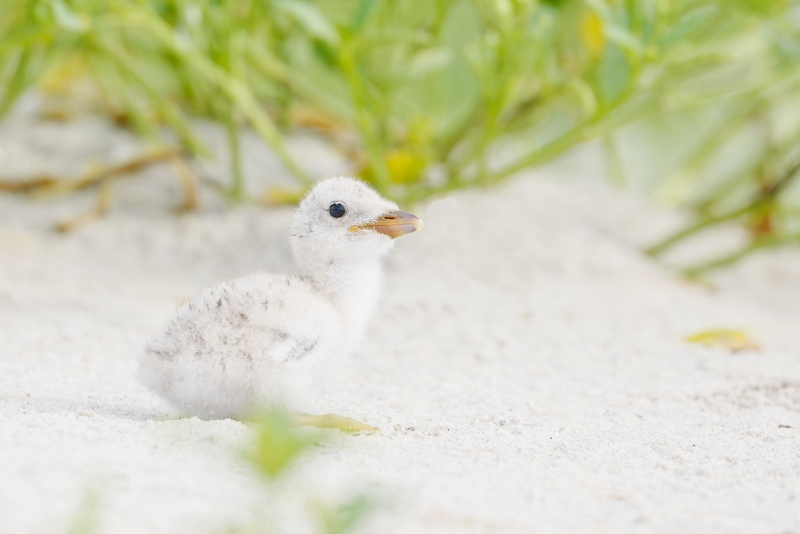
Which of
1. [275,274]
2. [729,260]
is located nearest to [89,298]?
[275,274]

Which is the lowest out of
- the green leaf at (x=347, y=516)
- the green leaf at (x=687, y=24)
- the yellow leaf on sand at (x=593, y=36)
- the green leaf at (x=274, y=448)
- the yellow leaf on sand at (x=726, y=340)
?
the green leaf at (x=347, y=516)

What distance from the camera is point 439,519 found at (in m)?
1.30

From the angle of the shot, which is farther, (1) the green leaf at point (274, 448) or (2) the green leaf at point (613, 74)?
(2) the green leaf at point (613, 74)

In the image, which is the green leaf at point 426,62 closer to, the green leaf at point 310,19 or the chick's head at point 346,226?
the green leaf at point 310,19

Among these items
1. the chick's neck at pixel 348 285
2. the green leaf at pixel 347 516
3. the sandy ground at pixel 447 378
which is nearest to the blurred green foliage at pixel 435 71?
the sandy ground at pixel 447 378

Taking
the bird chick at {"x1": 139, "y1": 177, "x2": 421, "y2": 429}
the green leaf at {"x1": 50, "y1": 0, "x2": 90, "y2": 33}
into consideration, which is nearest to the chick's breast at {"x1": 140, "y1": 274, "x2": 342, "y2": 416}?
the bird chick at {"x1": 139, "y1": 177, "x2": 421, "y2": 429}

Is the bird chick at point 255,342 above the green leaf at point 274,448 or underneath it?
above

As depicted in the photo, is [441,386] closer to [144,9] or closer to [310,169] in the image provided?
[144,9]

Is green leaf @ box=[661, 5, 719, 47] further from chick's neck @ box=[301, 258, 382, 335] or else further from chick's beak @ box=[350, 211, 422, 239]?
chick's neck @ box=[301, 258, 382, 335]

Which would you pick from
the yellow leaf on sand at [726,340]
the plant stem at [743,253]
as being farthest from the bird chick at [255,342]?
the plant stem at [743,253]

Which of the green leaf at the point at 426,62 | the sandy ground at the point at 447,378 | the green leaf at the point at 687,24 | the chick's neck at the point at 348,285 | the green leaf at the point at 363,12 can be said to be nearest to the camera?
the sandy ground at the point at 447,378

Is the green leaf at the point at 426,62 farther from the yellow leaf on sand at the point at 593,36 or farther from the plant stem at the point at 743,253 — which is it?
the plant stem at the point at 743,253

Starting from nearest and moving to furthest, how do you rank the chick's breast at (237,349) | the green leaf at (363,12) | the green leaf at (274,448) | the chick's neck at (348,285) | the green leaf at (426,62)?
1. the green leaf at (274,448)
2. the chick's breast at (237,349)
3. the chick's neck at (348,285)
4. the green leaf at (363,12)
5. the green leaf at (426,62)

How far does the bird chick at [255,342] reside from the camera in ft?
5.88
